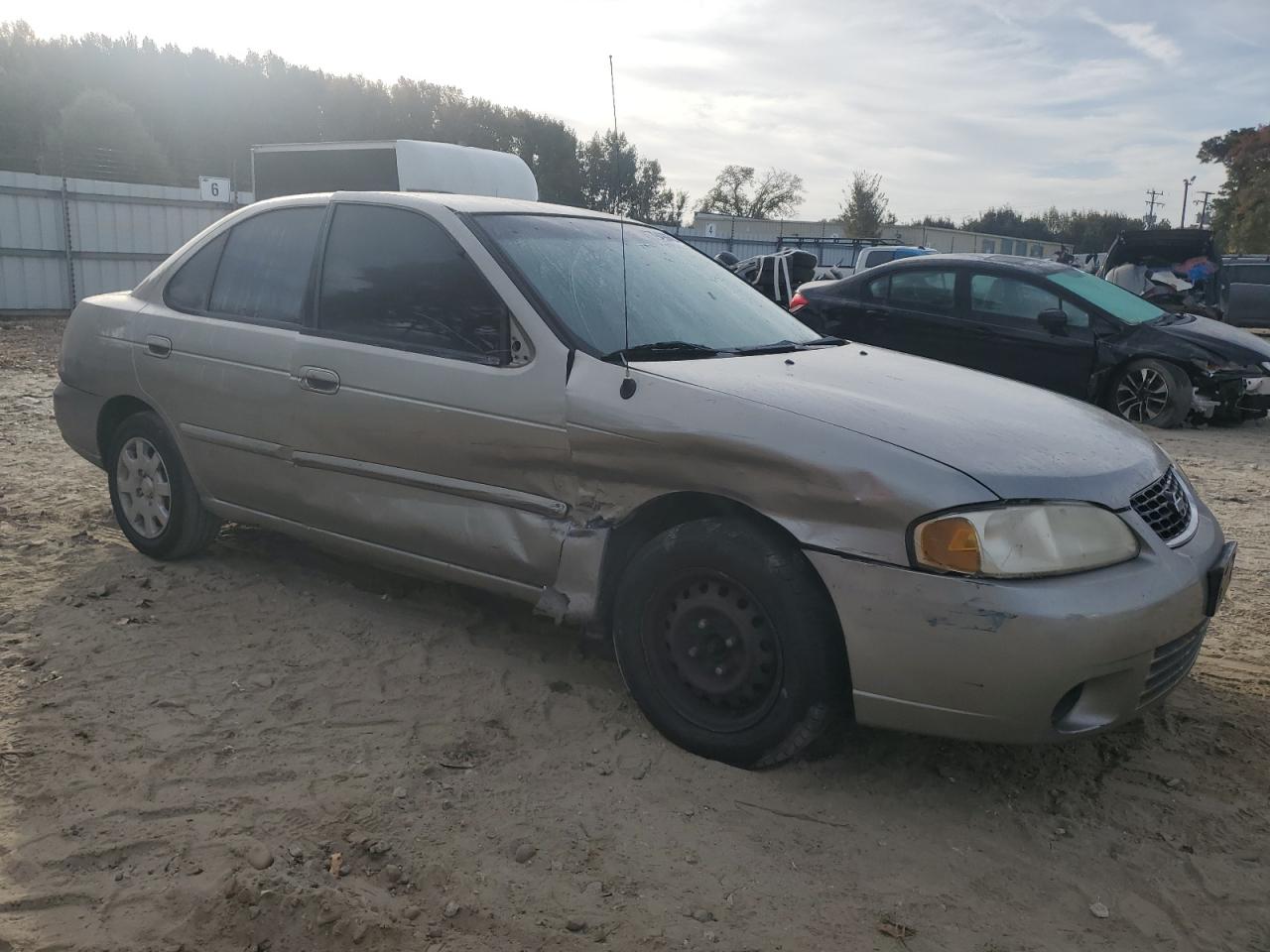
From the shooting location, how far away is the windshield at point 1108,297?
9.45 meters

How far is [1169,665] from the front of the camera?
9.73 ft

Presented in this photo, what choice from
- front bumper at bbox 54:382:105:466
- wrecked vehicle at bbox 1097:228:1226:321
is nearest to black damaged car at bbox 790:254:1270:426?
wrecked vehicle at bbox 1097:228:1226:321

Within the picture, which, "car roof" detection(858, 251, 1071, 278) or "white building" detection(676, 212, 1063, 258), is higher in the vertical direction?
"white building" detection(676, 212, 1063, 258)

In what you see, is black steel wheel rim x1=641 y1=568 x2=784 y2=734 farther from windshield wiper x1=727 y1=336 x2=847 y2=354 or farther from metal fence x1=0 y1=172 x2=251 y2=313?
metal fence x1=0 y1=172 x2=251 y2=313

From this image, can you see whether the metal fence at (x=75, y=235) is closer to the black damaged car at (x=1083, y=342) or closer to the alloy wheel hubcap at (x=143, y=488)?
the black damaged car at (x=1083, y=342)

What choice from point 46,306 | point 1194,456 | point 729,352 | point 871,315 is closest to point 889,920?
point 729,352

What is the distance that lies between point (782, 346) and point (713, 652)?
132 centimetres

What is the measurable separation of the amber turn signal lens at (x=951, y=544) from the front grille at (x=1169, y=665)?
0.63 m

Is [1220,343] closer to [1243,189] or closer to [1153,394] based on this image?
[1153,394]

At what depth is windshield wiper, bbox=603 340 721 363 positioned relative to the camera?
340 centimetres

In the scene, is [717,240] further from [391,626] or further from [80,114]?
[391,626]

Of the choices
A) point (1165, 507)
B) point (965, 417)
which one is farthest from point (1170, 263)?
point (965, 417)

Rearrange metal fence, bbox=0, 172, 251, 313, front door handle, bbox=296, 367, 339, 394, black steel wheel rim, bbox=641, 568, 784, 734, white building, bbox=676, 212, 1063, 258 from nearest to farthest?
black steel wheel rim, bbox=641, 568, 784, 734, front door handle, bbox=296, 367, 339, 394, metal fence, bbox=0, 172, 251, 313, white building, bbox=676, 212, 1063, 258

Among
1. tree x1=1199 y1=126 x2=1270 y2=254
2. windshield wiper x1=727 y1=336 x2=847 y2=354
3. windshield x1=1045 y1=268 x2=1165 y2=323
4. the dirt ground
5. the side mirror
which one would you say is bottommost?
the dirt ground
